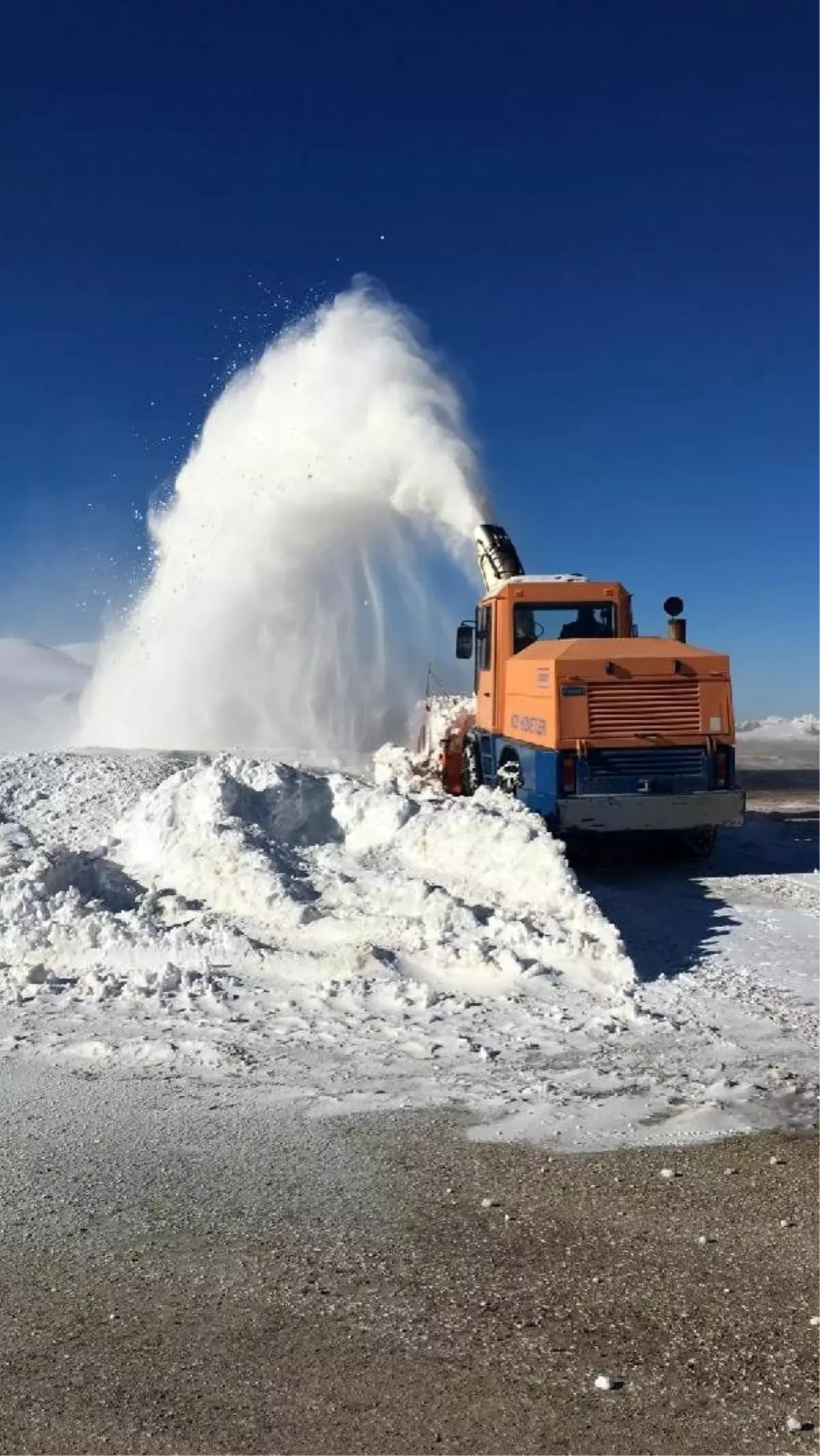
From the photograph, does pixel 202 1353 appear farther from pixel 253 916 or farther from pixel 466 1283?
pixel 253 916

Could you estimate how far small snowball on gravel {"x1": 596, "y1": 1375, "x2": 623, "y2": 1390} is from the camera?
3410 millimetres

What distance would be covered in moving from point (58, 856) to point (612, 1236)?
632 cm

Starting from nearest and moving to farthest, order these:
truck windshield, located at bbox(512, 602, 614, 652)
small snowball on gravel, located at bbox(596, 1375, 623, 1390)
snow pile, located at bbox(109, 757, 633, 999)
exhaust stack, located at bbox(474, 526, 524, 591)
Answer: small snowball on gravel, located at bbox(596, 1375, 623, 1390)
snow pile, located at bbox(109, 757, 633, 999)
truck windshield, located at bbox(512, 602, 614, 652)
exhaust stack, located at bbox(474, 526, 524, 591)

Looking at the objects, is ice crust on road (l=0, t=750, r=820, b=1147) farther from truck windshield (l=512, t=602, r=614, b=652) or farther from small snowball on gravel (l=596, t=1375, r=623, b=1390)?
truck windshield (l=512, t=602, r=614, b=652)

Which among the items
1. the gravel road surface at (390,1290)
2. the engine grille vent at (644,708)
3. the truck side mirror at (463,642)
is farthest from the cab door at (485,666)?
the gravel road surface at (390,1290)

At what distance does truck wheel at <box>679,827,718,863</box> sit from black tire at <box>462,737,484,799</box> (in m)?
2.89

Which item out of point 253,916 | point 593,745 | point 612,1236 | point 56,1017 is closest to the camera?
point 612,1236

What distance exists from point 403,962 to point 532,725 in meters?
4.52

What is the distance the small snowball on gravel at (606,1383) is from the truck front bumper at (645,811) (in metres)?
7.71

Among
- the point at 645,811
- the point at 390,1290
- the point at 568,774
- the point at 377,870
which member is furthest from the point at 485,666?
the point at 390,1290

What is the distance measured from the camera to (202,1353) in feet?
11.9

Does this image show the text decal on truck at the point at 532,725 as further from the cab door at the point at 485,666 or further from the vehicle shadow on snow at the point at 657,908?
the vehicle shadow on snow at the point at 657,908

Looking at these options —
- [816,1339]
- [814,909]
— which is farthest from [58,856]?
[816,1339]

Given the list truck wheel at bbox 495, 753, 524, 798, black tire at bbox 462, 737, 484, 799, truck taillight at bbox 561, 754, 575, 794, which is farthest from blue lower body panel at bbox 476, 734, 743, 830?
black tire at bbox 462, 737, 484, 799
